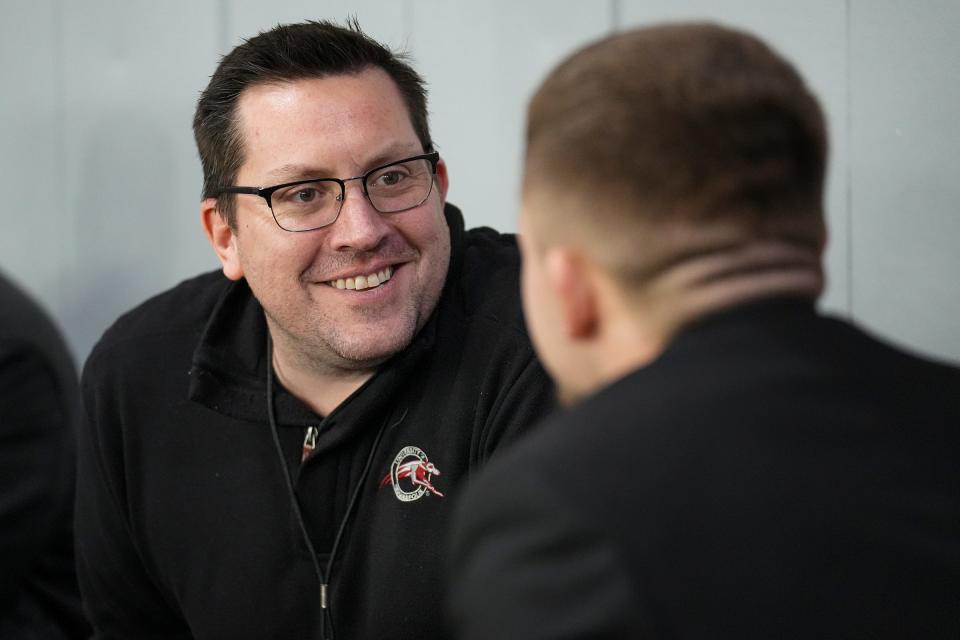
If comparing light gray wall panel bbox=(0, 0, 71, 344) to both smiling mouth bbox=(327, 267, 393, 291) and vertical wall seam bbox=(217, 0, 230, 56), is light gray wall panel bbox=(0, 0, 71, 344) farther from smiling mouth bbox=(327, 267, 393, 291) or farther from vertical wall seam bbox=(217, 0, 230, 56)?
smiling mouth bbox=(327, 267, 393, 291)

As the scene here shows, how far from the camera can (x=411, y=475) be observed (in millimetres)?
1473

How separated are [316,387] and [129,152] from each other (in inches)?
44.2

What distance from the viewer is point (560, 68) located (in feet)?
2.55

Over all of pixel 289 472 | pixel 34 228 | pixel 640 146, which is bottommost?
pixel 289 472

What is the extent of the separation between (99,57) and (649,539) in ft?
7.16

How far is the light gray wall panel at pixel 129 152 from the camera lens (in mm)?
2410

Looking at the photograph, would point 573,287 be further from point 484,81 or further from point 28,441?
point 484,81

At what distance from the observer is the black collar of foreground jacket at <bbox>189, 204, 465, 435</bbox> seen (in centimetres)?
151

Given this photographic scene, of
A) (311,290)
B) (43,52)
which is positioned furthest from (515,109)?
(43,52)

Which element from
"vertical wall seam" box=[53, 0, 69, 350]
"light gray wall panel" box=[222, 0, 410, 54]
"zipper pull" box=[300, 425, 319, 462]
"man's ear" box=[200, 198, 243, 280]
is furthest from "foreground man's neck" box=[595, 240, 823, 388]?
"vertical wall seam" box=[53, 0, 69, 350]

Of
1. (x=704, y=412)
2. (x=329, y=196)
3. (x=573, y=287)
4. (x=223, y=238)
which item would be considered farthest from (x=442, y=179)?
(x=704, y=412)

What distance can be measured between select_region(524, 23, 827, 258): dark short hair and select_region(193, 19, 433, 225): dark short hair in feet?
2.84

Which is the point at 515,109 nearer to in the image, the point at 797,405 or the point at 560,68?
the point at 560,68

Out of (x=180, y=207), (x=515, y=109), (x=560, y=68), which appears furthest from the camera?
(x=180, y=207)
